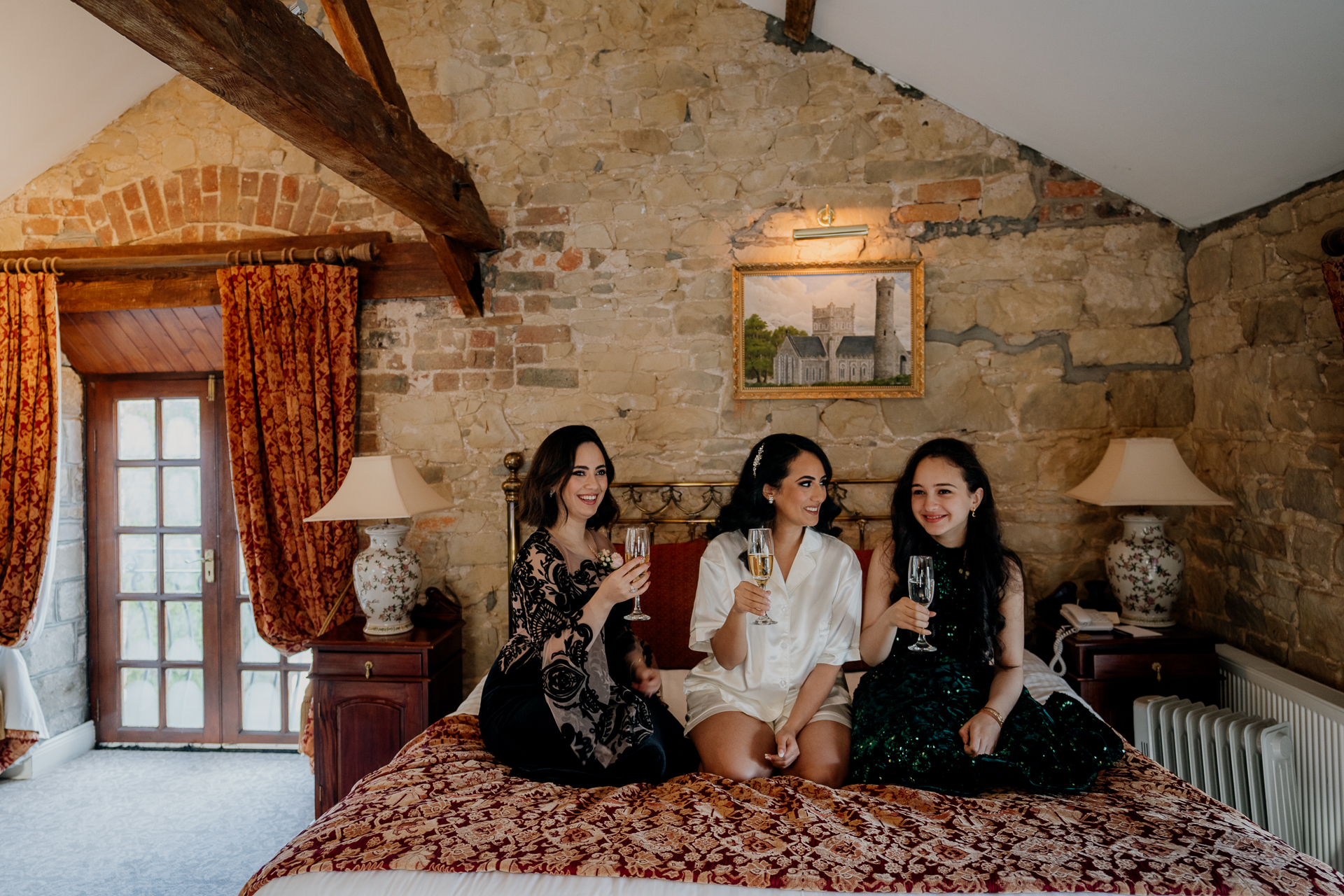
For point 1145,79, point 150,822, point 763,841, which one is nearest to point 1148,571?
point 1145,79

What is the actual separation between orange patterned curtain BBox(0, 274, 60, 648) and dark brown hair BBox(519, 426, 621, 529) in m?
2.88

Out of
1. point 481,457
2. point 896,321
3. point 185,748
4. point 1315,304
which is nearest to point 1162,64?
point 1315,304

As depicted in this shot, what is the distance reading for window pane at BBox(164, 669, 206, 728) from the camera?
4.12 meters

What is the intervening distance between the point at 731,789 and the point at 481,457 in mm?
2206

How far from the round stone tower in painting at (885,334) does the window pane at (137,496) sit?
405 cm

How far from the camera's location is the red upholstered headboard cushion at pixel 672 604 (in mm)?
3105

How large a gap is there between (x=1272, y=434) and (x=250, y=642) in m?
5.08

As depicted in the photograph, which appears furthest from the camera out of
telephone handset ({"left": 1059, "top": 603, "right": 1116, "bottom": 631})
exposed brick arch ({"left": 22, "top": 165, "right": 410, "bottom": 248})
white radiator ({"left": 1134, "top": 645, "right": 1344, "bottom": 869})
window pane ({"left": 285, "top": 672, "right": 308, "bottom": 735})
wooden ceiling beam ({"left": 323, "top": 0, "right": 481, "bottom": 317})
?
window pane ({"left": 285, "top": 672, "right": 308, "bottom": 735})

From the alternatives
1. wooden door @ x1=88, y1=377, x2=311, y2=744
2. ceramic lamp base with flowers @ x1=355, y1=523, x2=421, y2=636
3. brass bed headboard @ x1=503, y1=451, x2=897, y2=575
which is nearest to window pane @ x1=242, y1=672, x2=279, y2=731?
wooden door @ x1=88, y1=377, x2=311, y2=744

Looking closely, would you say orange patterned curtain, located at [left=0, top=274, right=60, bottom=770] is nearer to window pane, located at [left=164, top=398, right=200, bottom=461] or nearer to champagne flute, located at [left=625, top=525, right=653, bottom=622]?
window pane, located at [left=164, top=398, right=200, bottom=461]

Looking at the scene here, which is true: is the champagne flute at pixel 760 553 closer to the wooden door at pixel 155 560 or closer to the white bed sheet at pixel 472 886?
the white bed sheet at pixel 472 886

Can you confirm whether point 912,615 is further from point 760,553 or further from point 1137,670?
point 1137,670

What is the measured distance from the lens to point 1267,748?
2.50m

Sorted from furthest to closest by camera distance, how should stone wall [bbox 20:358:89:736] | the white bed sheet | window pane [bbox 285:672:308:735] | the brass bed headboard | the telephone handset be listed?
window pane [bbox 285:672:308:735] < stone wall [bbox 20:358:89:736] < the brass bed headboard < the telephone handset < the white bed sheet
